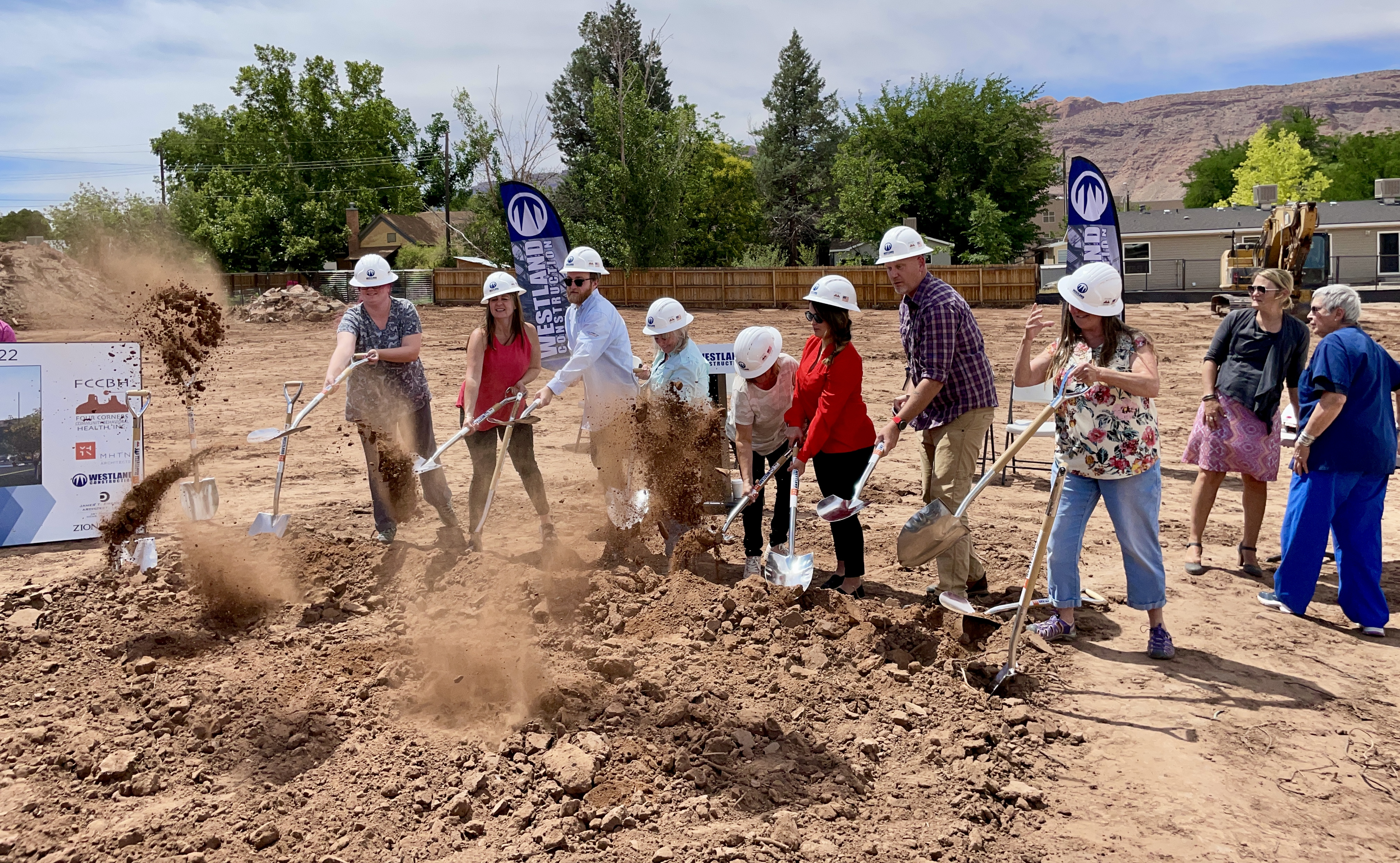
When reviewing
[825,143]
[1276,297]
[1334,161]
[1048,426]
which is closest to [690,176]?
[825,143]

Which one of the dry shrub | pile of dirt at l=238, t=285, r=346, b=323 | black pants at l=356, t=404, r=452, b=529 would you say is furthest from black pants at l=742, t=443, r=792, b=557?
pile of dirt at l=238, t=285, r=346, b=323

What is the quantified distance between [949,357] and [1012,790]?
85.6 inches

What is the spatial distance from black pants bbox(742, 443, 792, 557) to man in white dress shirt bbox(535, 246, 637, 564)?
89 cm

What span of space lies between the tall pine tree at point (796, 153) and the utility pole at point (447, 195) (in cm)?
1636

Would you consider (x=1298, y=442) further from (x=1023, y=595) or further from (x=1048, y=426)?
(x=1048, y=426)

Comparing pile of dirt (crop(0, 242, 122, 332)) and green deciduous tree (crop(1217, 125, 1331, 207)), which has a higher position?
green deciduous tree (crop(1217, 125, 1331, 207))

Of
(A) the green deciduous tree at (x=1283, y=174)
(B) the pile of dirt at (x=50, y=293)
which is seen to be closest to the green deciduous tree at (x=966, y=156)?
(A) the green deciduous tree at (x=1283, y=174)

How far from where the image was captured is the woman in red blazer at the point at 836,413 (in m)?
5.20

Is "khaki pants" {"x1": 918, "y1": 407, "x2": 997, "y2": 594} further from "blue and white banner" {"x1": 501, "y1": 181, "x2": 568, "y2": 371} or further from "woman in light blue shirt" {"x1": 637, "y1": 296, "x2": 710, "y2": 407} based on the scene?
"blue and white banner" {"x1": 501, "y1": 181, "x2": 568, "y2": 371}

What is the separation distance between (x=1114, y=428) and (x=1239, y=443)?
6.53 feet

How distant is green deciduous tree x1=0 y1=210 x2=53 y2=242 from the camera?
35.5m

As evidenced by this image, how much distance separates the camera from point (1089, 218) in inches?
384

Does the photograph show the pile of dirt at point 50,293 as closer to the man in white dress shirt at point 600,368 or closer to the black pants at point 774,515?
the man in white dress shirt at point 600,368

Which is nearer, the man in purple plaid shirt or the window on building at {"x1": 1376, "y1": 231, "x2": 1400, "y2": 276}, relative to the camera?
the man in purple plaid shirt
